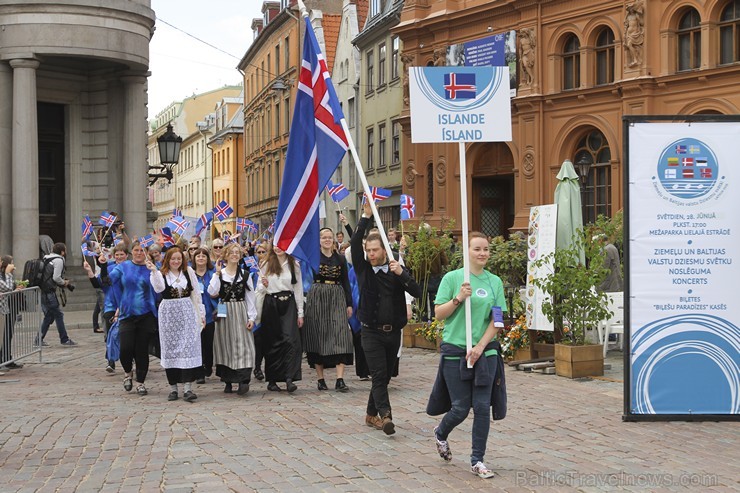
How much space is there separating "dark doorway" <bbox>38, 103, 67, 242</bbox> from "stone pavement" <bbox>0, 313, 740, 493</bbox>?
1794 cm

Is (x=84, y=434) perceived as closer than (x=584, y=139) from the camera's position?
Yes

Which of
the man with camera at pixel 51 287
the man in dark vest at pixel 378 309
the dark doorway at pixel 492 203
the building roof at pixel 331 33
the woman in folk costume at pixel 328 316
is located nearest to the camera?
the man in dark vest at pixel 378 309

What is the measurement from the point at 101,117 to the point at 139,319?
18.8 m

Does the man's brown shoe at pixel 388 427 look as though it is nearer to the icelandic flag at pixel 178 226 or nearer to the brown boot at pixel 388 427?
the brown boot at pixel 388 427

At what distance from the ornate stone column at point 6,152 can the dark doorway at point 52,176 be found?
8.74 feet

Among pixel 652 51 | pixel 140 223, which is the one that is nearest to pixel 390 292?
pixel 140 223

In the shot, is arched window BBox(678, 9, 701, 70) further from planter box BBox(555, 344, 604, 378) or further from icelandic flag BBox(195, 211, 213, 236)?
planter box BBox(555, 344, 604, 378)

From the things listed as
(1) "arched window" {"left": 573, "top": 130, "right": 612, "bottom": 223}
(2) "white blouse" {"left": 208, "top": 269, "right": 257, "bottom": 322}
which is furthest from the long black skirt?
(1) "arched window" {"left": 573, "top": 130, "right": 612, "bottom": 223}

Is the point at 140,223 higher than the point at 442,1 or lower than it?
lower

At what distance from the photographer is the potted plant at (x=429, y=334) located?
1745cm

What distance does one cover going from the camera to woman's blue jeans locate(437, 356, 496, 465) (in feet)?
25.5

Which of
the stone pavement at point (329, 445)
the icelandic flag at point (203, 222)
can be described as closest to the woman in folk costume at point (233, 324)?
the stone pavement at point (329, 445)

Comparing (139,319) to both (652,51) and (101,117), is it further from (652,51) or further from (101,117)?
(652,51)

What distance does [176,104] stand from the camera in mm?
109312
